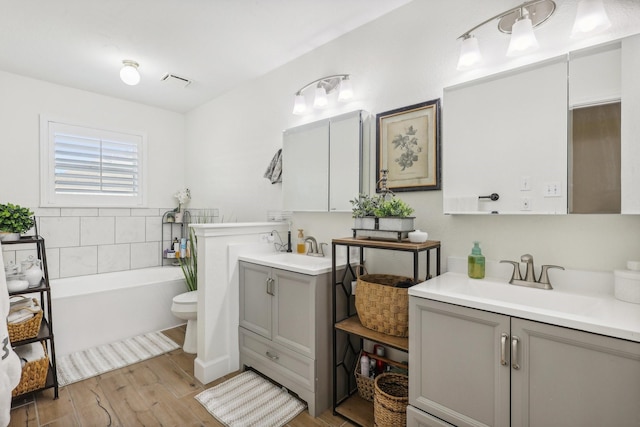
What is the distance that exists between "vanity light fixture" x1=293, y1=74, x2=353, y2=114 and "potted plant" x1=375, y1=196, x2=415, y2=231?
95 cm

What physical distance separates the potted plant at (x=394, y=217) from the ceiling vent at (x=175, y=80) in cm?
252

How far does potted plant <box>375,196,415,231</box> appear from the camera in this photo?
170 centimetres

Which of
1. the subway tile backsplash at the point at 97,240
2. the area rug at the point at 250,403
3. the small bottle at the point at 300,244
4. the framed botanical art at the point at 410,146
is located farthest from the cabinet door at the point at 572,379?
the subway tile backsplash at the point at 97,240

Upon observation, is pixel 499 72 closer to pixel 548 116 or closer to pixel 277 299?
pixel 548 116

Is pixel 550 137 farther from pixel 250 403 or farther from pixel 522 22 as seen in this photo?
Answer: pixel 250 403

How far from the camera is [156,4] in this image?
199 cm

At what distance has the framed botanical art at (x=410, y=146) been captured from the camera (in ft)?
6.07

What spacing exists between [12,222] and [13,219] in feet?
0.07

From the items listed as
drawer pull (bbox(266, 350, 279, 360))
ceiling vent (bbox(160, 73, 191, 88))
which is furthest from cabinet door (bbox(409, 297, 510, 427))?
ceiling vent (bbox(160, 73, 191, 88))

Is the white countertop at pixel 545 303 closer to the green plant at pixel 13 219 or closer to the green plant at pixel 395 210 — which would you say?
the green plant at pixel 395 210

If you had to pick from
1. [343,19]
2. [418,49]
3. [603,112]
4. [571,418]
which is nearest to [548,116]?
[603,112]

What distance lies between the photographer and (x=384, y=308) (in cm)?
166

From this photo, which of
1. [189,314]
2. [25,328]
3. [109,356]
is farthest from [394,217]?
[109,356]

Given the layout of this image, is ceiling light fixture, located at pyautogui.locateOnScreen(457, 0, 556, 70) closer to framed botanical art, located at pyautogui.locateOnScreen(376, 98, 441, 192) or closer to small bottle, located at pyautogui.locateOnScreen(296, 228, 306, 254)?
framed botanical art, located at pyautogui.locateOnScreen(376, 98, 441, 192)
